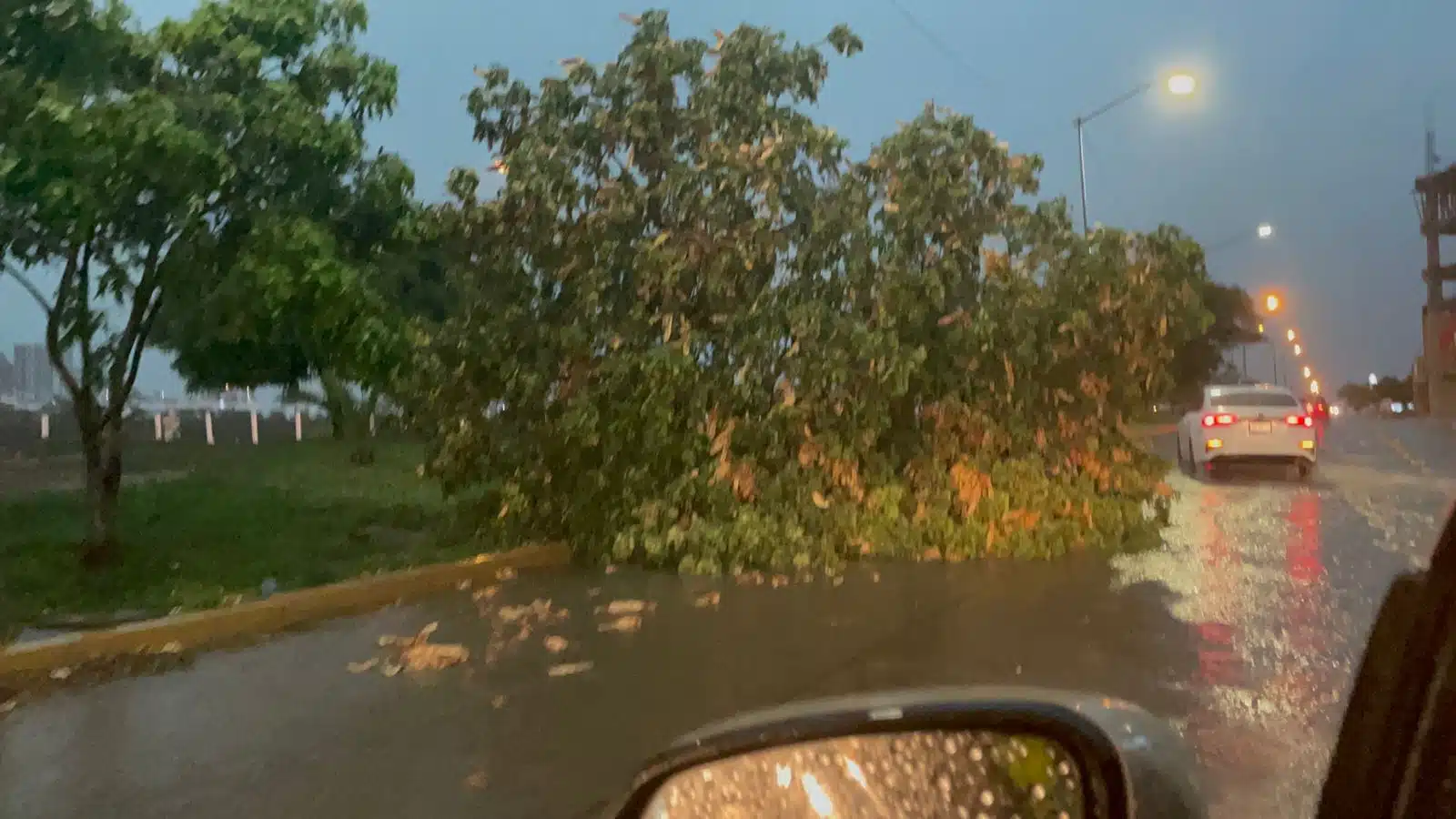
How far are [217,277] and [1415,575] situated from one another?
11740 millimetres

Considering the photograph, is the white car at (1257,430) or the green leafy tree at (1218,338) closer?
the white car at (1257,430)

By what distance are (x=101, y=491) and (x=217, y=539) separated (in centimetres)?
243

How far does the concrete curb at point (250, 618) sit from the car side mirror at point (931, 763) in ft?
22.7

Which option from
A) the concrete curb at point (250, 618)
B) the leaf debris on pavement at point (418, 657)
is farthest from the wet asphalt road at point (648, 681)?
the concrete curb at point (250, 618)

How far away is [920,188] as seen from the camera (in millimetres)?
12805

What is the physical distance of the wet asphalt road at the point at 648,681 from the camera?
18.3 feet

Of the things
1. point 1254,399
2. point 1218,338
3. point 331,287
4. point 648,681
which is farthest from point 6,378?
point 1218,338

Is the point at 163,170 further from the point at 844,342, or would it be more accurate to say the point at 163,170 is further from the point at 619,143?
the point at 844,342

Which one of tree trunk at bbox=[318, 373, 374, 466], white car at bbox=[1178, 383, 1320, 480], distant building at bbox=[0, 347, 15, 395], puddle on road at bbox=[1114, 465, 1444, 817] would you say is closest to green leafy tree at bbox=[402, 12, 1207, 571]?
puddle on road at bbox=[1114, 465, 1444, 817]

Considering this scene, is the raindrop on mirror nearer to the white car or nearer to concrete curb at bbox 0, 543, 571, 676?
concrete curb at bbox 0, 543, 571, 676

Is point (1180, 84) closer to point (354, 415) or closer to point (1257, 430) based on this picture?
point (1257, 430)

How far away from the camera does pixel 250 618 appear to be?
8.98m

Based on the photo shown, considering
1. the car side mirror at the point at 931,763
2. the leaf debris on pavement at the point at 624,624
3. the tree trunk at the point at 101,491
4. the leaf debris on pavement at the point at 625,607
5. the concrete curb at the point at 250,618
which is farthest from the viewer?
the tree trunk at the point at 101,491

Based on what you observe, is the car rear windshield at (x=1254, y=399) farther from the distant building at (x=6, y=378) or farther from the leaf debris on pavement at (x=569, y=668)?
the distant building at (x=6, y=378)
